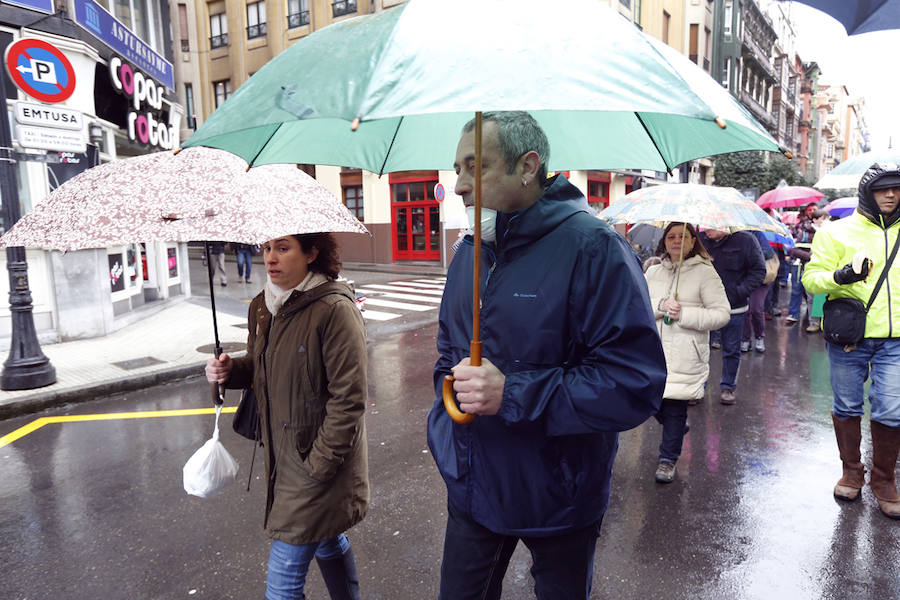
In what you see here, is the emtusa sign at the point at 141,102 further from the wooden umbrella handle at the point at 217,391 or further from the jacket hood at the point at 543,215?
the jacket hood at the point at 543,215

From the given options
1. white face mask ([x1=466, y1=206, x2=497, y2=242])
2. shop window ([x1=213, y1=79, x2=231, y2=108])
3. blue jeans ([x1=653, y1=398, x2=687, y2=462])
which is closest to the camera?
white face mask ([x1=466, y1=206, x2=497, y2=242])

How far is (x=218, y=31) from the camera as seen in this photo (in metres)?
→ 29.9

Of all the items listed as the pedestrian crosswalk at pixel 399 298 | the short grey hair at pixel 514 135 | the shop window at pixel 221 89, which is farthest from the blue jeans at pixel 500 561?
the shop window at pixel 221 89

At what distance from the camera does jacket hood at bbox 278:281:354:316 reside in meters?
2.25

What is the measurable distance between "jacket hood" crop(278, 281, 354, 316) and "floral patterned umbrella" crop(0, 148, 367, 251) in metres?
0.26

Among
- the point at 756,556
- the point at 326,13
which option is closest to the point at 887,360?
the point at 756,556

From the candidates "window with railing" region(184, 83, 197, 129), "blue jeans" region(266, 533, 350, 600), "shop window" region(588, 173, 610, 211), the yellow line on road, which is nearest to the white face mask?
"blue jeans" region(266, 533, 350, 600)

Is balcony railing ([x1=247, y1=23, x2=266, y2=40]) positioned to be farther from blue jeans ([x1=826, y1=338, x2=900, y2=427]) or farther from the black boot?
the black boot

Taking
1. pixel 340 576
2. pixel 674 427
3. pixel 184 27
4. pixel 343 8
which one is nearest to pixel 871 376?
pixel 674 427

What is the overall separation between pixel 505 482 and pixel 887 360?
2.99 meters

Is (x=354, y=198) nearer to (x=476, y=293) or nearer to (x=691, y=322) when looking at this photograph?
(x=691, y=322)

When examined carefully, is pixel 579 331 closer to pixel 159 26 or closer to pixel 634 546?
pixel 634 546

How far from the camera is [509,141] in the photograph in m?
1.67

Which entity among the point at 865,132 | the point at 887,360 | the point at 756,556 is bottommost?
the point at 756,556
